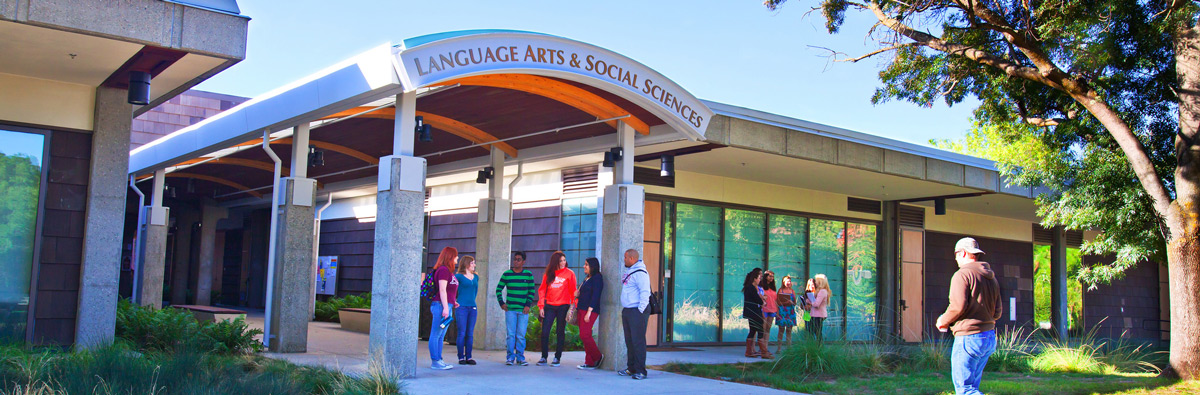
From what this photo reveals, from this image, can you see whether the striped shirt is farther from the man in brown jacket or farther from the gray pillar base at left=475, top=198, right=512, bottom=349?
the man in brown jacket

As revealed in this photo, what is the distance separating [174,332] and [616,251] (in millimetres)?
5427

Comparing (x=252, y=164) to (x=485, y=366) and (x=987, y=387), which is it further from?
(x=987, y=387)

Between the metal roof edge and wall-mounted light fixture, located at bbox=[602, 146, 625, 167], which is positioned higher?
the metal roof edge

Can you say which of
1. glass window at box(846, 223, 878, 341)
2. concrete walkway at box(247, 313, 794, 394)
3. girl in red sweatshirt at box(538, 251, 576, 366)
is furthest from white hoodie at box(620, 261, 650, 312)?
glass window at box(846, 223, 878, 341)

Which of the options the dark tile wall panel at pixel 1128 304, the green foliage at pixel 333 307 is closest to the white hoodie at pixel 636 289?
the green foliage at pixel 333 307

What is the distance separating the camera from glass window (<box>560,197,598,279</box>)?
47.9ft

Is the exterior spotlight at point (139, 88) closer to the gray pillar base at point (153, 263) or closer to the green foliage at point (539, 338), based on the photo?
the green foliage at point (539, 338)

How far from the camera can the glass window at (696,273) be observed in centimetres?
1519

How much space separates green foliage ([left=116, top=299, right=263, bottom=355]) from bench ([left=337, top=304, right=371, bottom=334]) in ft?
15.2

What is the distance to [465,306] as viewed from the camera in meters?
10.4

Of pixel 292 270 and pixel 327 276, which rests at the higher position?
pixel 292 270

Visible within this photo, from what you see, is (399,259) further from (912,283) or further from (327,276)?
(327,276)

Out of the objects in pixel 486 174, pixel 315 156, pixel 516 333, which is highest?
pixel 315 156

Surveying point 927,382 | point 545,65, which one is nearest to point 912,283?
point 927,382
